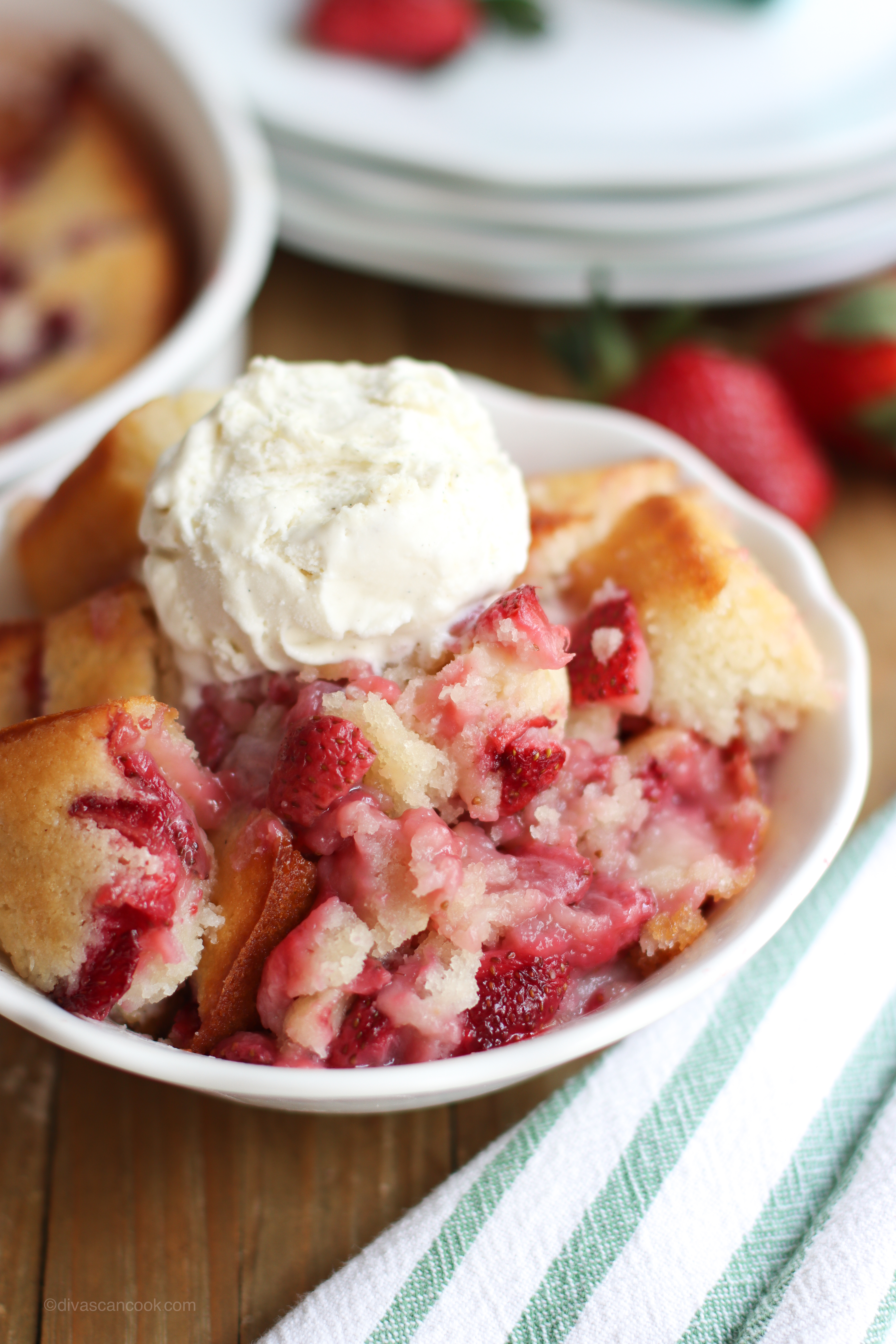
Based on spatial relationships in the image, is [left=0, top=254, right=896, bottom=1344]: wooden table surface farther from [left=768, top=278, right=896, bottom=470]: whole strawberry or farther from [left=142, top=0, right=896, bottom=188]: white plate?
[left=142, top=0, right=896, bottom=188]: white plate

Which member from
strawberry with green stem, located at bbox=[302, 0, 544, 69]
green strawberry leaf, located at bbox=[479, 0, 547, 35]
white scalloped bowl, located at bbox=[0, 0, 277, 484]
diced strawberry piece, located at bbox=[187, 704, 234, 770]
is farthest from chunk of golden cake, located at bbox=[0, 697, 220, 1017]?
green strawberry leaf, located at bbox=[479, 0, 547, 35]

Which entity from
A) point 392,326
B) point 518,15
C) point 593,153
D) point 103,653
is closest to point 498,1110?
point 103,653

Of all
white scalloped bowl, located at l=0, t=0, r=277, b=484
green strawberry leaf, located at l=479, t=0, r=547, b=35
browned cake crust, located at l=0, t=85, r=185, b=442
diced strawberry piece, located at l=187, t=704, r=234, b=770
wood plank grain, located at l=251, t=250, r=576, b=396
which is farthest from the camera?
green strawberry leaf, located at l=479, t=0, r=547, b=35

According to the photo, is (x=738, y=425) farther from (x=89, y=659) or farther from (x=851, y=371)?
(x=89, y=659)

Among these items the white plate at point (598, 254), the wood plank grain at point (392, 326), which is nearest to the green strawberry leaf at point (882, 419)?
the white plate at point (598, 254)

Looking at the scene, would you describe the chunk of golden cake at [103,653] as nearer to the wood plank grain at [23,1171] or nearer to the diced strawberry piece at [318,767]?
the diced strawberry piece at [318,767]

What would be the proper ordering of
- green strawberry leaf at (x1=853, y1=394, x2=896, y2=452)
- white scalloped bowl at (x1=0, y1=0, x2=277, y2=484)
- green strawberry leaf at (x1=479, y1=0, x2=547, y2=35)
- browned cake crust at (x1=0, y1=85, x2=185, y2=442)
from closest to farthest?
white scalloped bowl at (x1=0, y1=0, x2=277, y2=484)
browned cake crust at (x1=0, y1=85, x2=185, y2=442)
green strawberry leaf at (x1=853, y1=394, x2=896, y2=452)
green strawberry leaf at (x1=479, y1=0, x2=547, y2=35)
